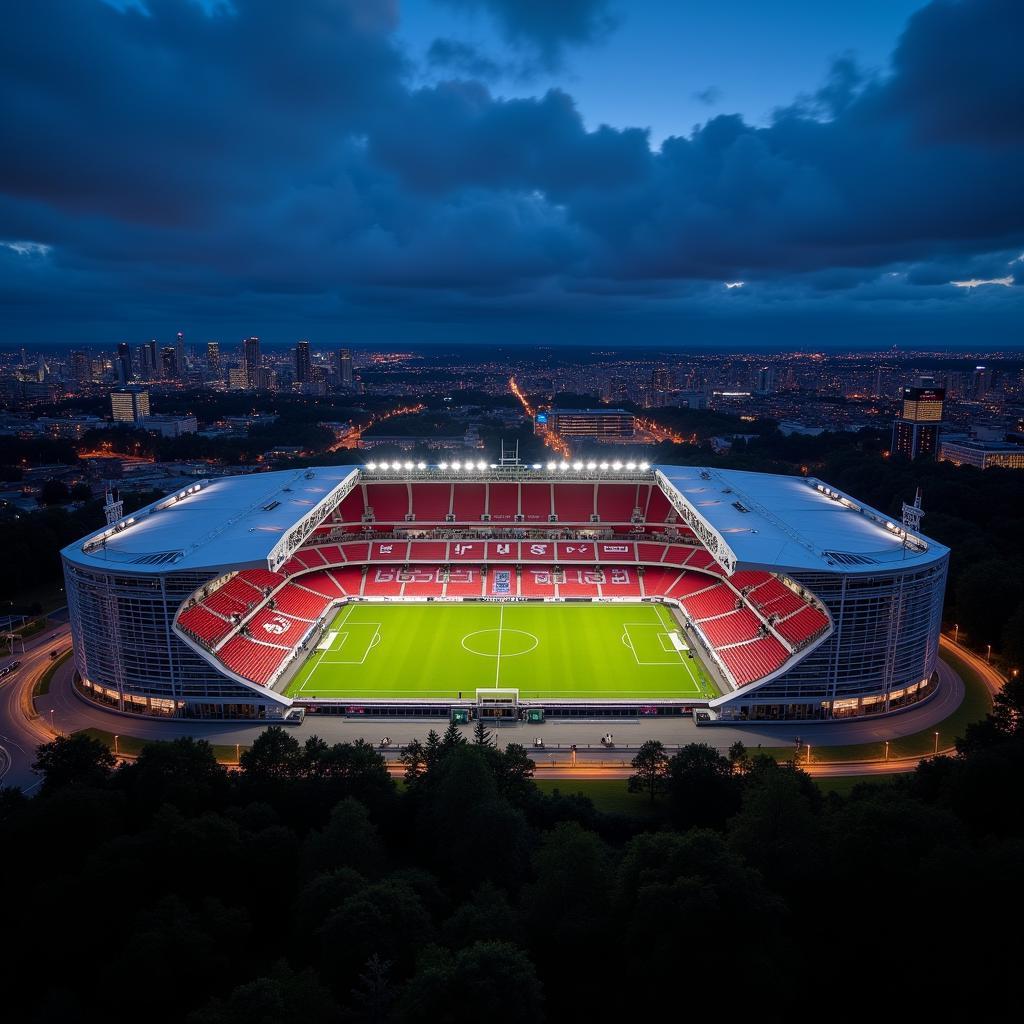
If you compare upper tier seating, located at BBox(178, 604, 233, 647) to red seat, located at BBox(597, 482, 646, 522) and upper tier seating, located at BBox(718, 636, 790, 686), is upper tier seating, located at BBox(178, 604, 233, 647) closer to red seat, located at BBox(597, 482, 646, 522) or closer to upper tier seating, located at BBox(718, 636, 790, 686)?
upper tier seating, located at BBox(718, 636, 790, 686)

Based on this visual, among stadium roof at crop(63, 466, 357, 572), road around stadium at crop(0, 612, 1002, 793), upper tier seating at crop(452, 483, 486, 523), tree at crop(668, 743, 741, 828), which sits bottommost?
road around stadium at crop(0, 612, 1002, 793)

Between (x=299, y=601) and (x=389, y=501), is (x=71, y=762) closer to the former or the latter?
(x=299, y=601)

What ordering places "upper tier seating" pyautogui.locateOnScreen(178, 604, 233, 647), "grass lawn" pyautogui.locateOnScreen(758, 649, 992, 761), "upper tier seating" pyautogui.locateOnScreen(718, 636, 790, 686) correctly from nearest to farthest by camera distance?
"grass lawn" pyautogui.locateOnScreen(758, 649, 992, 761) < "upper tier seating" pyautogui.locateOnScreen(178, 604, 233, 647) < "upper tier seating" pyautogui.locateOnScreen(718, 636, 790, 686)

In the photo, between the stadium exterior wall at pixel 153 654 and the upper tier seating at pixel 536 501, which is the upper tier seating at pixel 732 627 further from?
the stadium exterior wall at pixel 153 654

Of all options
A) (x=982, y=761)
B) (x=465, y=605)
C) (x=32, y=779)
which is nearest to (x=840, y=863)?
(x=982, y=761)

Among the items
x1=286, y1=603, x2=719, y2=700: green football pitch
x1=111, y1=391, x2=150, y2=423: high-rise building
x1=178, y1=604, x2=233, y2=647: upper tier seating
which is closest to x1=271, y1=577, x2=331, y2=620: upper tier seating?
x1=286, y1=603, x2=719, y2=700: green football pitch

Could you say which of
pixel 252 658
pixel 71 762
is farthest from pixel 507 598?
pixel 71 762

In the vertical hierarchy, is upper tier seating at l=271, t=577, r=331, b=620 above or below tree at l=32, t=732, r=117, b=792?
below

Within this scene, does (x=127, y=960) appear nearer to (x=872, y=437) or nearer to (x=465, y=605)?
(x=465, y=605)
